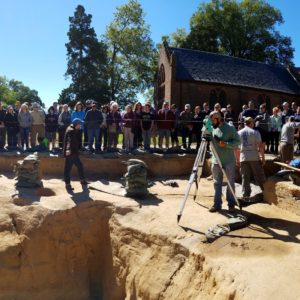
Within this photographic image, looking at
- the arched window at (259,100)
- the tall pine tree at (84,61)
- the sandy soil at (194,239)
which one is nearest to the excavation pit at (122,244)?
the sandy soil at (194,239)

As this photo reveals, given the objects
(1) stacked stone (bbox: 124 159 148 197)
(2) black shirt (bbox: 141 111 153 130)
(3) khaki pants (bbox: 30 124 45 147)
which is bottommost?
(1) stacked stone (bbox: 124 159 148 197)

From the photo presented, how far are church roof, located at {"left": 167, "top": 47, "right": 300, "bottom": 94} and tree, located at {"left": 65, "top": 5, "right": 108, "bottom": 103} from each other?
9862 mm

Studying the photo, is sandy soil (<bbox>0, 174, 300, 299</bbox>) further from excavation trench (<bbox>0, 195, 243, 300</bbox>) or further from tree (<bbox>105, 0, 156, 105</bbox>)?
tree (<bbox>105, 0, 156, 105</bbox>)

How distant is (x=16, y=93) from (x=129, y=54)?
143 feet

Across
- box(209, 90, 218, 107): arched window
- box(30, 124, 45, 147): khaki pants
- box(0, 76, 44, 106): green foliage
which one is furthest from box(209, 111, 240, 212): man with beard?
box(0, 76, 44, 106): green foliage

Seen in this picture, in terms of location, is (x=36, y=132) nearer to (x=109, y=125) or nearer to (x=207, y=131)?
(x=109, y=125)

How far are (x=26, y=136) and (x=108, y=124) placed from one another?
296cm

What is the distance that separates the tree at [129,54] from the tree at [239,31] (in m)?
4.80

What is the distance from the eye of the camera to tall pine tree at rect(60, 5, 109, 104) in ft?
127

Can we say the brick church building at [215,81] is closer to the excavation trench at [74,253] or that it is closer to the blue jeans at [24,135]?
the blue jeans at [24,135]

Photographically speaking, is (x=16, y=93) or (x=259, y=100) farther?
(x=16, y=93)

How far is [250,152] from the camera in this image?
30.9 ft

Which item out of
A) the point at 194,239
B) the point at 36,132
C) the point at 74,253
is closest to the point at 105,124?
the point at 36,132

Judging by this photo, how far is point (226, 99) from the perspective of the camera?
3256cm
